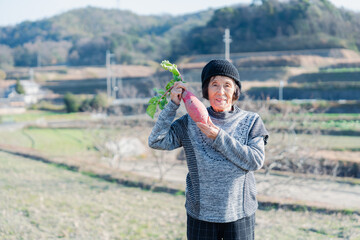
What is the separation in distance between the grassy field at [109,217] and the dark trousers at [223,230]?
248cm

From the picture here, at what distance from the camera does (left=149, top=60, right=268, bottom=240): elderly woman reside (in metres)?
1.80

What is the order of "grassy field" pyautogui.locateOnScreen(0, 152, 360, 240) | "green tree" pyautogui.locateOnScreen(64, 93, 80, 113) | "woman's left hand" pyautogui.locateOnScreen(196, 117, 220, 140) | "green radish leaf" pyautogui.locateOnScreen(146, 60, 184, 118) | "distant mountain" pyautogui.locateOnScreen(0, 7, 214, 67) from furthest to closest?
"distant mountain" pyautogui.locateOnScreen(0, 7, 214, 67), "green tree" pyautogui.locateOnScreen(64, 93, 80, 113), "grassy field" pyautogui.locateOnScreen(0, 152, 360, 240), "green radish leaf" pyautogui.locateOnScreen(146, 60, 184, 118), "woman's left hand" pyautogui.locateOnScreen(196, 117, 220, 140)

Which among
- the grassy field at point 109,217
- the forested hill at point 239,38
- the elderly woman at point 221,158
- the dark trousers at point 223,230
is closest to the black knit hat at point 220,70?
the elderly woman at point 221,158

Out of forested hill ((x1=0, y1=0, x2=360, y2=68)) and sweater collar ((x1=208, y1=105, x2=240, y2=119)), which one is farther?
forested hill ((x1=0, y1=0, x2=360, y2=68))

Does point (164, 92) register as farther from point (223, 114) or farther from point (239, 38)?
point (239, 38)

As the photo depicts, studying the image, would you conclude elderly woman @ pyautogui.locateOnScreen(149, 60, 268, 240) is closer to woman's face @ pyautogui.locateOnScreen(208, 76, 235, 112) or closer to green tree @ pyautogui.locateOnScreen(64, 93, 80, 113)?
woman's face @ pyautogui.locateOnScreen(208, 76, 235, 112)

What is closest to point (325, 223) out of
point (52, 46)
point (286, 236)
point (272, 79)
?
point (286, 236)

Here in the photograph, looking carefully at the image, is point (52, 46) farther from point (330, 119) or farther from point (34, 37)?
point (330, 119)

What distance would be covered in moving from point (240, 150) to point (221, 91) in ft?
1.02

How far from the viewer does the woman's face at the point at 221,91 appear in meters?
1.85

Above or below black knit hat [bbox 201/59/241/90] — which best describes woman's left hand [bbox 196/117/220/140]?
below

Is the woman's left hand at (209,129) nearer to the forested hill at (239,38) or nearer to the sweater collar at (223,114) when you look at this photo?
the sweater collar at (223,114)

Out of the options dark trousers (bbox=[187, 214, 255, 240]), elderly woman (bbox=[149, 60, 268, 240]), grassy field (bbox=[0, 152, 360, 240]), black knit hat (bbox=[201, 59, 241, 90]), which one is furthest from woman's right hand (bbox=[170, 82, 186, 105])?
grassy field (bbox=[0, 152, 360, 240])

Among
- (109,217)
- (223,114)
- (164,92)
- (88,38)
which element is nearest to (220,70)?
(223,114)
